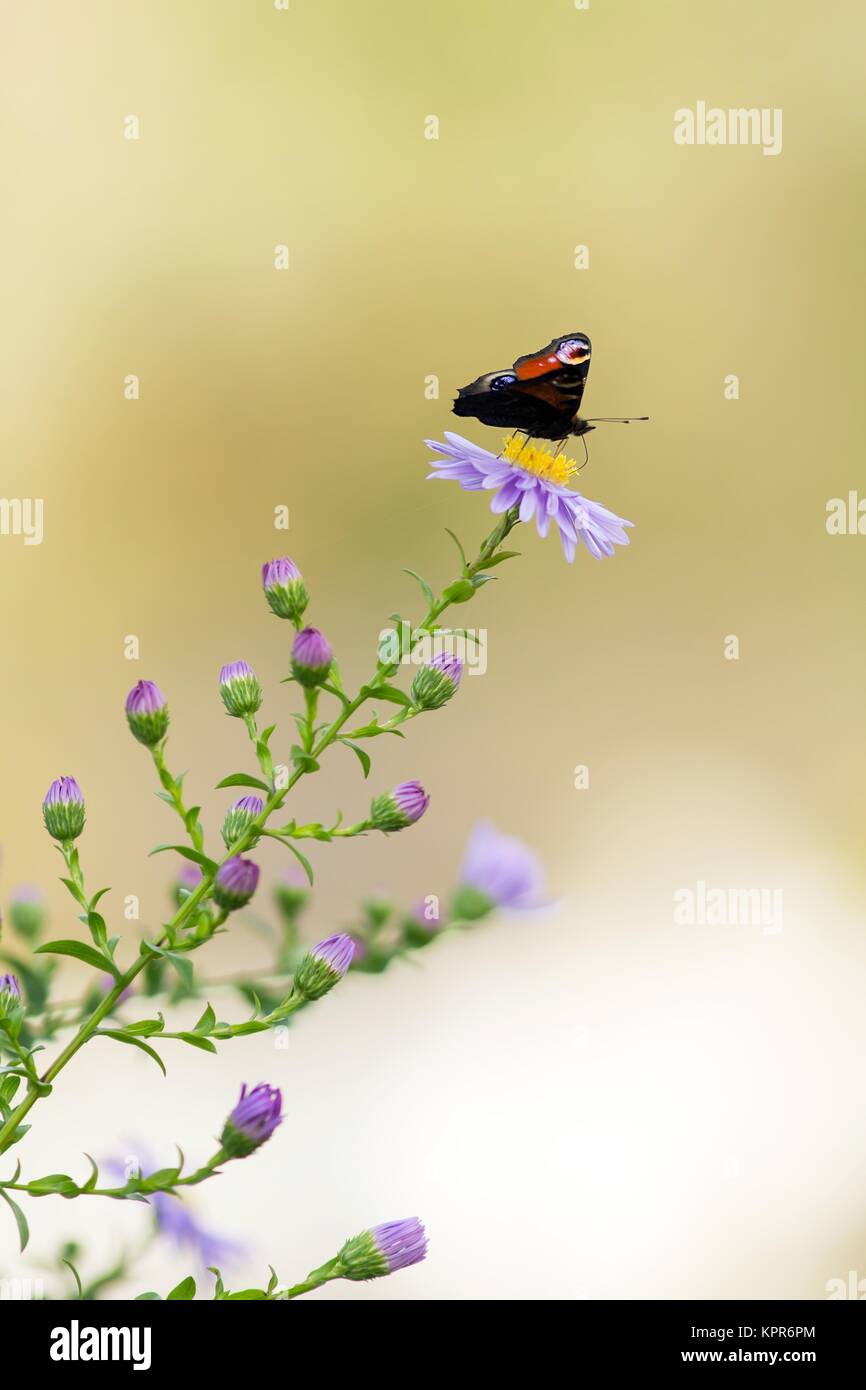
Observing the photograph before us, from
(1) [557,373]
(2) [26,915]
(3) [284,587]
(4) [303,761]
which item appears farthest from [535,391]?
(2) [26,915]

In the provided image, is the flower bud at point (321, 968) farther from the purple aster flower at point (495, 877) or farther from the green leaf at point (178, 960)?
the purple aster flower at point (495, 877)

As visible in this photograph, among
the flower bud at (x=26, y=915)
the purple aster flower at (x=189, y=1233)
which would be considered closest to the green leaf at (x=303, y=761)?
the purple aster flower at (x=189, y=1233)

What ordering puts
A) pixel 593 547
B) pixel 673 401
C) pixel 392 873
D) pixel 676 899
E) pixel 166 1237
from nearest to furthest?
pixel 593 547, pixel 166 1237, pixel 392 873, pixel 676 899, pixel 673 401

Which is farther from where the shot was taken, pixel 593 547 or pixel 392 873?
pixel 392 873

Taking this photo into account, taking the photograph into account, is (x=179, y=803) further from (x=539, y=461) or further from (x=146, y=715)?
(x=539, y=461)

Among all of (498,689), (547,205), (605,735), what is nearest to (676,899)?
(605,735)

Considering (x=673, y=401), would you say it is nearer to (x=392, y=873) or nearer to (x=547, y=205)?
(x=547, y=205)

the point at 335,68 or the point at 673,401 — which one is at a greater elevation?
the point at 335,68
